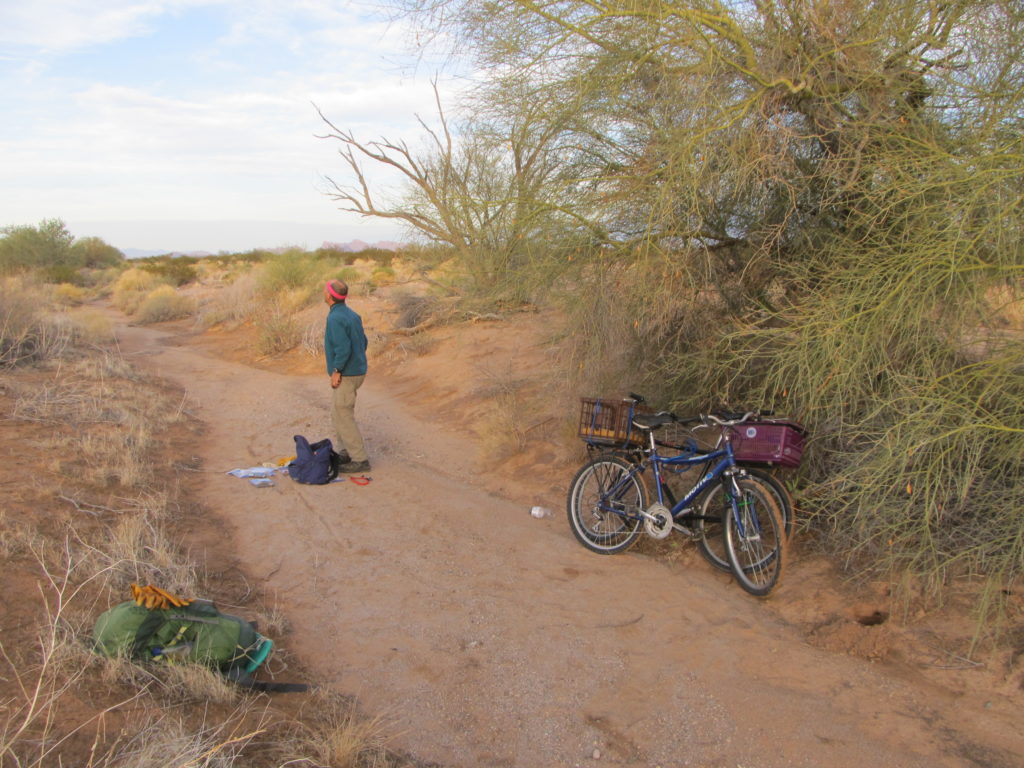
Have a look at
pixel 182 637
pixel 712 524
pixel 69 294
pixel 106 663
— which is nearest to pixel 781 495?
pixel 712 524

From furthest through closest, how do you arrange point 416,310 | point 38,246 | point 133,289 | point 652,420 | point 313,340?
point 38,246
point 133,289
point 416,310
point 313,340
point 652,420

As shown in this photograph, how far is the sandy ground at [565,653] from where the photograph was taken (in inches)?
138

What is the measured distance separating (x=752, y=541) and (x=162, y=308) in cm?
2552

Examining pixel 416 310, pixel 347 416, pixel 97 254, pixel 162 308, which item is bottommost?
pixel 347 416

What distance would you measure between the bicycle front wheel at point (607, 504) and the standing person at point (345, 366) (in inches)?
117

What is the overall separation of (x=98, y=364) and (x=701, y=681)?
11.1 m

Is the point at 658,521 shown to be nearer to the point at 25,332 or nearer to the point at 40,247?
the point at 25,332

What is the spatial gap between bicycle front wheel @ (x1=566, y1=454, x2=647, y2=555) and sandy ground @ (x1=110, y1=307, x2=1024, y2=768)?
196 mm

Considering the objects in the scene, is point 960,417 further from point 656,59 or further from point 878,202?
point 656,59

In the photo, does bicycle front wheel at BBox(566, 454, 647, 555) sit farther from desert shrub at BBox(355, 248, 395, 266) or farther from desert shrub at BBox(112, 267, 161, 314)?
desert shrub at BBox(355, 248, 395, 266)

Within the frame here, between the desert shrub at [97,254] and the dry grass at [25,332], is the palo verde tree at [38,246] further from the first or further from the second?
the dry grass at [25,332]

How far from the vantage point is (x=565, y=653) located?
432 cm

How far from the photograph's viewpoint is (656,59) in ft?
19.1

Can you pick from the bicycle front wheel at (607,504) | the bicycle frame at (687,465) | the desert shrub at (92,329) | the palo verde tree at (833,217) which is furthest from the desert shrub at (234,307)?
the bicycle frame at (687,465)
